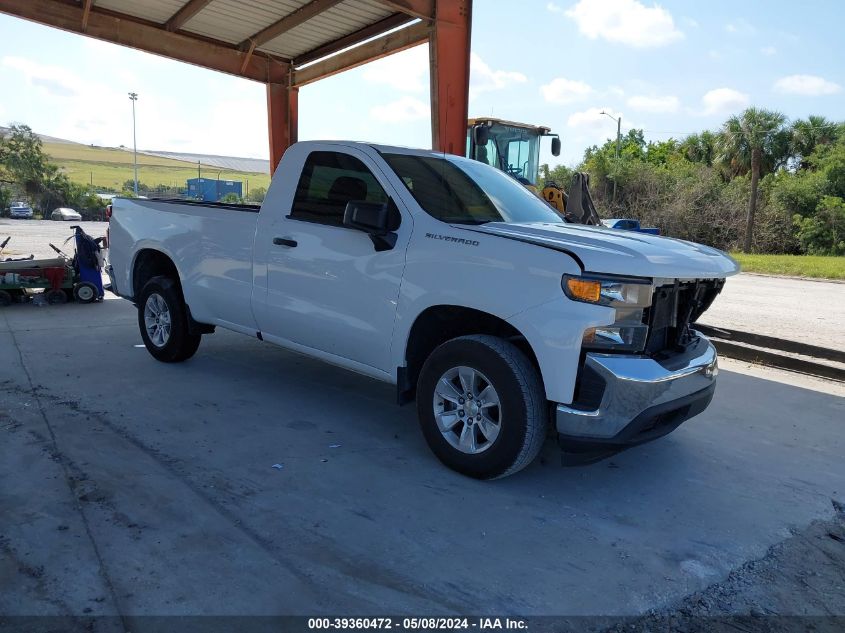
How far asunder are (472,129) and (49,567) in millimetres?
12200

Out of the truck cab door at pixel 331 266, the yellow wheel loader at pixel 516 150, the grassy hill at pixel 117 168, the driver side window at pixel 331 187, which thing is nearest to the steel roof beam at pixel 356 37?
the yellow wheel loader at pixel 516 150

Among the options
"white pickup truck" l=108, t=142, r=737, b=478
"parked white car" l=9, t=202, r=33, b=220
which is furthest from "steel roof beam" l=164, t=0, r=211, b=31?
"parked white car" l=9, t=202, r=33, b=220

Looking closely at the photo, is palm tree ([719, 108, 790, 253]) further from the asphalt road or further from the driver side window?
the driver side window

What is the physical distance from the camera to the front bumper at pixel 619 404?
3576 millimetres

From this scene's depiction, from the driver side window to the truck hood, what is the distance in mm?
969

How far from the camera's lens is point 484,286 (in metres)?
3.89

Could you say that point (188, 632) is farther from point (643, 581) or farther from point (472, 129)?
point (472, 129)

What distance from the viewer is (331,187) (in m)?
5.02

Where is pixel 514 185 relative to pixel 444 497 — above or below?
above

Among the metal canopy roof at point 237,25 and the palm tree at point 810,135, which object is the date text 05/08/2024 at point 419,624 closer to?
the metal canopy roof at point 237,25

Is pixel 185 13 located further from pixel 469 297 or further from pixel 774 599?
pixel 774 599

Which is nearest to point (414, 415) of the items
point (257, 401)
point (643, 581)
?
point (257, 401)

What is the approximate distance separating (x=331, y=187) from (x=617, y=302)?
2.42 m

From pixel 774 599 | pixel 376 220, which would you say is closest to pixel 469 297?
pixel 376 220
